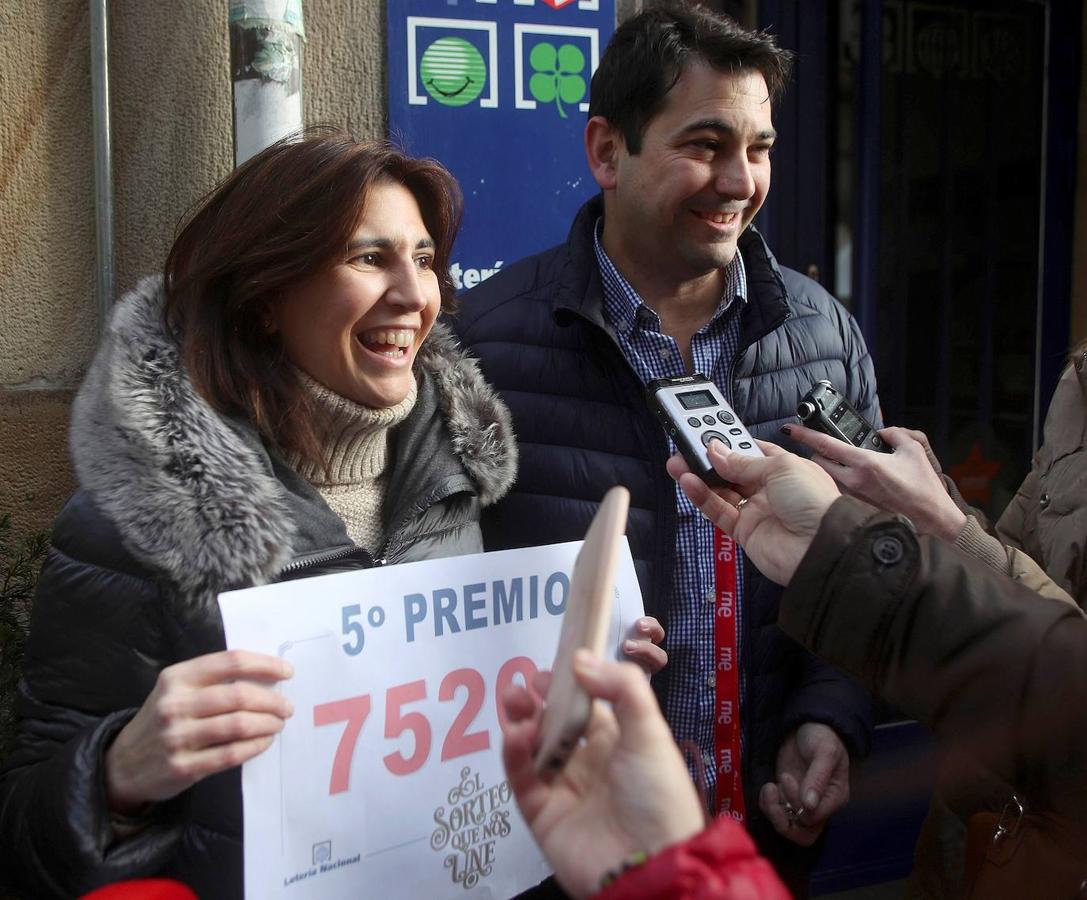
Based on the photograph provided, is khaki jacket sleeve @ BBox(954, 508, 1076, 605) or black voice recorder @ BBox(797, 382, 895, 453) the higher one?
black voice recorder @ BBox(797, 382, 895, 453)

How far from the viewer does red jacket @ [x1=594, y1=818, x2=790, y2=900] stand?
856 mm

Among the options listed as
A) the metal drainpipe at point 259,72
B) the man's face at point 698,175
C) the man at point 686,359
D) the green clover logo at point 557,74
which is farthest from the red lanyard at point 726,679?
the green clover logo at point 557,74

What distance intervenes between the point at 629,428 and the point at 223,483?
35.0 inches

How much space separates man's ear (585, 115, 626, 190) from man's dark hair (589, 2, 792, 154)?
0.10ft

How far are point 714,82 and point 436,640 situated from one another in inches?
56.1

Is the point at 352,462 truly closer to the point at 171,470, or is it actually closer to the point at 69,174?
the point at 171,470

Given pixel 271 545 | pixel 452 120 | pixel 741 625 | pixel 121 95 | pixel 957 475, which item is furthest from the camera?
pixel 957 475

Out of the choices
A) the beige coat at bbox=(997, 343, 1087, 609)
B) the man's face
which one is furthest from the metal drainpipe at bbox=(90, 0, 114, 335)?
the beige coat at bbox=(997, 343, 1087, 609)

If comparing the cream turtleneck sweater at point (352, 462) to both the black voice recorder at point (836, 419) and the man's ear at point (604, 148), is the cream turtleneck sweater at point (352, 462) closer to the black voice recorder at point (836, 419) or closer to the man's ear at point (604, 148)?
the black voice recorder at point (836, 419)

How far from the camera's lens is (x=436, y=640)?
156 centimetres

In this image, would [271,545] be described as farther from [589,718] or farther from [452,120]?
[452,120]

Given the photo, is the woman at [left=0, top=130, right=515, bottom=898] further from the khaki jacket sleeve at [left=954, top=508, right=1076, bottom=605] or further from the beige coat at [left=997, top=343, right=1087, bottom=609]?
the beige coat at [left=997, top=343, right=1087, bottom=609]

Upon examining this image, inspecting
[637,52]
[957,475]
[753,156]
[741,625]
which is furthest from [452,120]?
[957,475]

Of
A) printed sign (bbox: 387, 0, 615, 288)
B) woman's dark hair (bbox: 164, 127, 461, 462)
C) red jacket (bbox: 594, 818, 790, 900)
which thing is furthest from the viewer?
printed sign (bbox: 387, 0, 615, 288)
